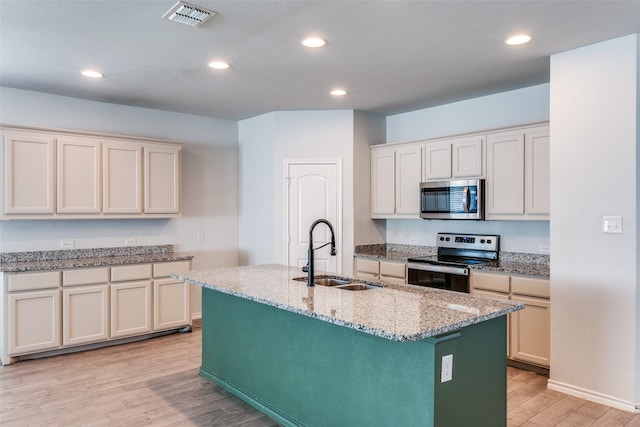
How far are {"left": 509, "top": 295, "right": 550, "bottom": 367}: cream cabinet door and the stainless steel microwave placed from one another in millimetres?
935

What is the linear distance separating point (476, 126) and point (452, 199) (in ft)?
2.99

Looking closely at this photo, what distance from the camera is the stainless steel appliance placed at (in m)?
4.22

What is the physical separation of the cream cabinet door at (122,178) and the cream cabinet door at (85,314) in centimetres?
85

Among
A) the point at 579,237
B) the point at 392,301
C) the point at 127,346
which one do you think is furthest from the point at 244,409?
the point at 579,237

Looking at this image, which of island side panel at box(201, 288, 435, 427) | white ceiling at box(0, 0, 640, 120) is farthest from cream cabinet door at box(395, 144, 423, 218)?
island side panel at box(201, 288, 435, 427)

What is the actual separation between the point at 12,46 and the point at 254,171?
118 inches

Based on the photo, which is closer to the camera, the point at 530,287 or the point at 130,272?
the point at 530,287

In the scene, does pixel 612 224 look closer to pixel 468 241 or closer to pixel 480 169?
pixel 480 169

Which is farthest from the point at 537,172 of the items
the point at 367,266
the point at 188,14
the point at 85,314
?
the point at 85,314

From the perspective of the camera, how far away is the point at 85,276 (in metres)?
4.32

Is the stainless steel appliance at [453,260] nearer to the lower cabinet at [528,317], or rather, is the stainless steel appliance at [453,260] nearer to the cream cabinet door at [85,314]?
the lower cabinet at [528,317]

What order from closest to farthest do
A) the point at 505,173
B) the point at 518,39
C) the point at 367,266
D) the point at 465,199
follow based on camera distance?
1. the point at 518,39
2. the point at 505,173
3. the point at 465,199
4. the point at 367,266

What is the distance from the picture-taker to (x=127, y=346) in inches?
181

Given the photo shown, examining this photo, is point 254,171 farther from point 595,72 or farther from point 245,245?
point 595,72
